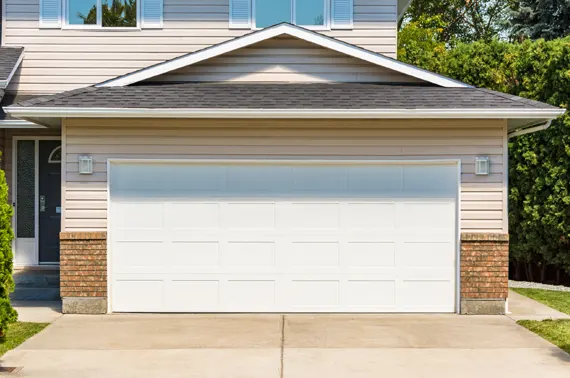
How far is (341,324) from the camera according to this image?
10.6m

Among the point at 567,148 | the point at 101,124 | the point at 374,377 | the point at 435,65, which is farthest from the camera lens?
the point at 435,65

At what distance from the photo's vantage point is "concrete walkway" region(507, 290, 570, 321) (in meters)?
11.1

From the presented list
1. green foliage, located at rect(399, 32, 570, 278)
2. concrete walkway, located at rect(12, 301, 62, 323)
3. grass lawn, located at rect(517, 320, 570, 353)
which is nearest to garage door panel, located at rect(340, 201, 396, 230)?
grass lawn, located at rect(517, 320, 570, 353)

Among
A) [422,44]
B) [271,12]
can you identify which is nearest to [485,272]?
[271,12]

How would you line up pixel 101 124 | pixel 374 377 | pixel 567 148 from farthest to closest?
pixel 567 148 < pixel 101 124 < pixel 374 377

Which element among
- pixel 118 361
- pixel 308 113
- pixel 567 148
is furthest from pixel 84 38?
pixel 567 148

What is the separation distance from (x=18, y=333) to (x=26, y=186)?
202 inches

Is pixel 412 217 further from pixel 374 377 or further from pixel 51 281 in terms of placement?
pixel 51 281

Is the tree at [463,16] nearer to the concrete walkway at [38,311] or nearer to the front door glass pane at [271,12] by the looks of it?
the front door glass pane at [271,12]

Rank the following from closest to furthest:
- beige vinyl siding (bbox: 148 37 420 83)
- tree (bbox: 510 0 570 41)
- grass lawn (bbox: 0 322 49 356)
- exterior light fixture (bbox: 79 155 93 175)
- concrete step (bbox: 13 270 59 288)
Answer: grass lawn (bbox: 0 322 49 356), exterior light fixture (bbox: 79 155 93 175), beige vinyl siding (bbox: 148 37 420 83), concrete step (bbox: 13 270 59 288), tree (bbox: 510 0 570 41)

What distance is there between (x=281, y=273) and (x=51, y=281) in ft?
13.8

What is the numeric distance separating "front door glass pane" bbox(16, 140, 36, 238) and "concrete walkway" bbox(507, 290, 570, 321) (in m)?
8.18

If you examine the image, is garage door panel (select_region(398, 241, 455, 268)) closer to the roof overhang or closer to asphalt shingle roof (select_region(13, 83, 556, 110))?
the roof overhang

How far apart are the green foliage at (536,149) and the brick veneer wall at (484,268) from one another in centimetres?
360
